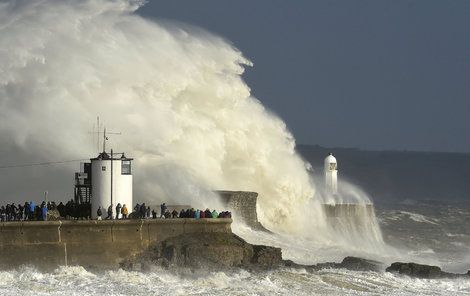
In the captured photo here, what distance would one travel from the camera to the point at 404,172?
430 ft

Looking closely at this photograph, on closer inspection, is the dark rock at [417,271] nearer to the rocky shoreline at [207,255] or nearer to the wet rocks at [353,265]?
the wet rocks at [353,265]

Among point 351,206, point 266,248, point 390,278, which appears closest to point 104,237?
point 266,248

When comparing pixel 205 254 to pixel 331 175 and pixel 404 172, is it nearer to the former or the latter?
pixel 331 175

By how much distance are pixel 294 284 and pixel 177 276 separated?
236 cm

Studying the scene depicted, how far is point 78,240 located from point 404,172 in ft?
353

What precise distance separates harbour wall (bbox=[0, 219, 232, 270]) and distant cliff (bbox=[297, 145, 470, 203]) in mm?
70824

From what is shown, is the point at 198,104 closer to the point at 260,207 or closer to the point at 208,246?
the point at 260,207

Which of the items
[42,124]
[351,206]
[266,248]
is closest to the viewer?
[266,248]

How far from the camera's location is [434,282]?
90.8 feet

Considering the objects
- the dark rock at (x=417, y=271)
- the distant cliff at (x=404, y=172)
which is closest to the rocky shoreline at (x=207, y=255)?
the dark rock at (x=417, y=271)

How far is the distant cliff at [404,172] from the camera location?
361 ft

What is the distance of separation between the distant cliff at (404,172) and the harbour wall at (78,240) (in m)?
70.8

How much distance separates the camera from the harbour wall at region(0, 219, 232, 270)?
24703 mm

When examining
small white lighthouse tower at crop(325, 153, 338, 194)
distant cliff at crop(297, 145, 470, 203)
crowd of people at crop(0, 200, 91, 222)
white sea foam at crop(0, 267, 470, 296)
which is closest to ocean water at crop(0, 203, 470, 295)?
white sea foam at crop(0, 267, 470, 296)
